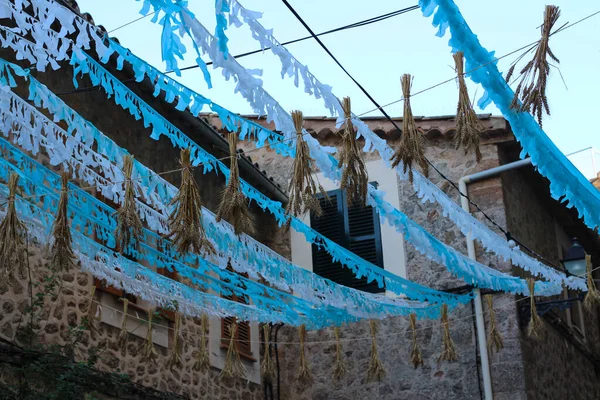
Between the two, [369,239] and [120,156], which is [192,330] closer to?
[369,239]

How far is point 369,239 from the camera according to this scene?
10859mm

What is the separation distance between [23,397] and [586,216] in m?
4.24

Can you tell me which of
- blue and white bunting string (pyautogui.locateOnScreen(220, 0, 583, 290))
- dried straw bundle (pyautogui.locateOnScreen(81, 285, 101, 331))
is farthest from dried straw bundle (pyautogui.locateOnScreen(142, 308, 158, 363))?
blue and white bunting string (pyautogui.locateOnScreen(220, 0, 583, 290))

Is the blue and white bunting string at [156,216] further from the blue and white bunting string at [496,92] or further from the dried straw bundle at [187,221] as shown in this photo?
the blue and white bunting string at [496,92]

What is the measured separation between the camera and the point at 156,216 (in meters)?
6.89

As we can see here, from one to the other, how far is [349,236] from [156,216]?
440 cm

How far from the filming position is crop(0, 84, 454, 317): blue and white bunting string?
576 cm

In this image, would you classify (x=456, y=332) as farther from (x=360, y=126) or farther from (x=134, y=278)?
(x=360, y=126)

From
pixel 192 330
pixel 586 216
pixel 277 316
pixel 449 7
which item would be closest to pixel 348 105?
pixel 449 7

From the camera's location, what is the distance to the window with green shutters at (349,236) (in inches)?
426

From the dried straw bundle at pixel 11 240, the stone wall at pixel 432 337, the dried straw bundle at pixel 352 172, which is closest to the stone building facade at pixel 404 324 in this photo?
the stone wall at pixel 432 337

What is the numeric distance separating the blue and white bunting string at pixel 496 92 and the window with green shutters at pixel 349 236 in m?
5.44

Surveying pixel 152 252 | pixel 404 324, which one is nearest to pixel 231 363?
pixel 152 252

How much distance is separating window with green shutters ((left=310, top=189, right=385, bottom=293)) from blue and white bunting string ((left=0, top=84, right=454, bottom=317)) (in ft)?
5.94
